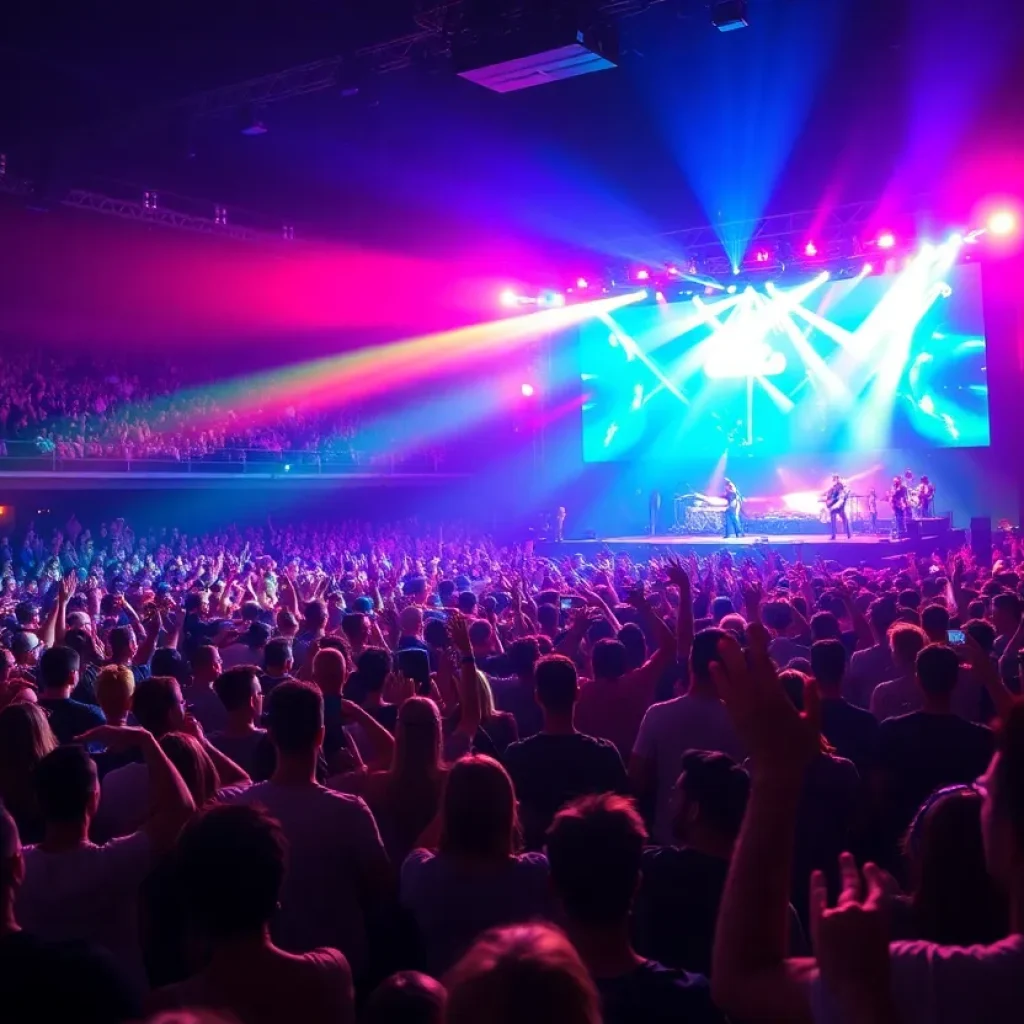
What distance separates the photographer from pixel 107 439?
2156cm

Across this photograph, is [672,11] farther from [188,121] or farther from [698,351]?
[698,351]

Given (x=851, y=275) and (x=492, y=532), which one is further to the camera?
(x=492, y=532)

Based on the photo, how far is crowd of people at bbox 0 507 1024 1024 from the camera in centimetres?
165

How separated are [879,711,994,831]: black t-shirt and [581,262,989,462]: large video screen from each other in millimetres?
19515

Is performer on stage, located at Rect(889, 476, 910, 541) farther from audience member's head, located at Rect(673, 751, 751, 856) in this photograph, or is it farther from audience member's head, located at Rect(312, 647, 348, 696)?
audience member's head, located at Rect(673, 751, 751, 856)

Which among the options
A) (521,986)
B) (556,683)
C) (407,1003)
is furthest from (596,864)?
(556,683)

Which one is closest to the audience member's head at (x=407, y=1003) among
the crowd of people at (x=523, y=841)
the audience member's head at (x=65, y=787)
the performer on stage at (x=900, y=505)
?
the crowd of people at (x=523, y=841)

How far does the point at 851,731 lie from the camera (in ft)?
14.4

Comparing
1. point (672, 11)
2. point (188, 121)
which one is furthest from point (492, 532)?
point (672, 11)

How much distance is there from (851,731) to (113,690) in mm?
3122

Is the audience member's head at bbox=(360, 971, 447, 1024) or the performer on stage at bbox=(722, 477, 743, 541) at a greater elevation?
the performer on stage at bbox=(722, 477, 743, 541)

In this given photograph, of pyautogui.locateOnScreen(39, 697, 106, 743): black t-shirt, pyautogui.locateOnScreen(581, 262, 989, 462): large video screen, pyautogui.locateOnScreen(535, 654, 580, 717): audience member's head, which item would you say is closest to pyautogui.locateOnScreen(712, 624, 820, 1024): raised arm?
pyautogui.locateOnScreen(535, 654, 580, 717): audience member's head

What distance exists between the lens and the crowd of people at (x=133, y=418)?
20109 mm

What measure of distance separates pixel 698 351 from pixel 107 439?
512 inches
